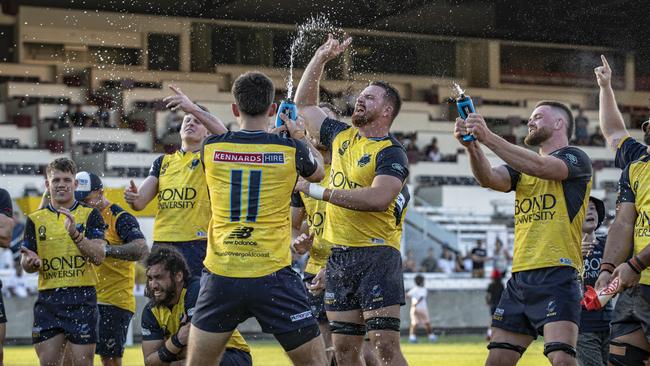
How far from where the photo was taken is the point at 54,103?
32531 mm

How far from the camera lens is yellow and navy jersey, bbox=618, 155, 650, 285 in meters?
8.02

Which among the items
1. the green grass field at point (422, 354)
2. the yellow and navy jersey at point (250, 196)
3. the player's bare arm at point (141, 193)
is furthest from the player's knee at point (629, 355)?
the green grass field at point (422, 354)

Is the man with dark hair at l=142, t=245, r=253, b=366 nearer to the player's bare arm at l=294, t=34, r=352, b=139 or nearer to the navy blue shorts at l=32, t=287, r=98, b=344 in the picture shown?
the navy blue shorts at l=32, t=287, r=98, b=344

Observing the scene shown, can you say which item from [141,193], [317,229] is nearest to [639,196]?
[317,229]

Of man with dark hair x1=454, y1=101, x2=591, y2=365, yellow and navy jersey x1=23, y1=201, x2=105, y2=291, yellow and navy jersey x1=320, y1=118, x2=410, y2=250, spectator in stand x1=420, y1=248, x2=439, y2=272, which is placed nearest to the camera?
man with dark hair x1=454, y1=101, x2=591, y2=365

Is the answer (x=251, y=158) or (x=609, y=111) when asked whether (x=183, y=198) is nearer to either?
(x=251, y=158)

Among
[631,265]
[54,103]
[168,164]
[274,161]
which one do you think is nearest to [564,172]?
[631,265]

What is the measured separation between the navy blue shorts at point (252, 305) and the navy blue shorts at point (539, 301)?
1599mm

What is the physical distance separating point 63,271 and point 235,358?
2.62 meters

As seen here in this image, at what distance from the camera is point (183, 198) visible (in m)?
9.77

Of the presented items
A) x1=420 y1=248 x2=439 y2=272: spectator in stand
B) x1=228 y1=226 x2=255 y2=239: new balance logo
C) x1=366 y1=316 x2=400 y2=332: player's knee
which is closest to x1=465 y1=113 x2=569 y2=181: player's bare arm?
x1=366 y1=316 x2=400 y2=332: player's knee

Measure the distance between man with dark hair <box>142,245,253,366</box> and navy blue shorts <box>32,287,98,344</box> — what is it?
1.28 meters

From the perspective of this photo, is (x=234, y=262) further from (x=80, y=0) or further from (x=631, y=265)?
(x=80, y=0)

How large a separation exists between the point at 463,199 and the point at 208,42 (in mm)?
10051
